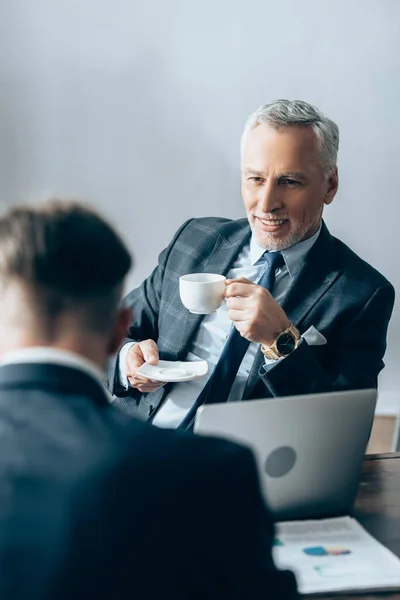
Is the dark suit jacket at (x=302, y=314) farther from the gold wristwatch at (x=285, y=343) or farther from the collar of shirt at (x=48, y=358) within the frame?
the collar of shirt at (x=48, y=358)

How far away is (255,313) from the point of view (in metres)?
1.65

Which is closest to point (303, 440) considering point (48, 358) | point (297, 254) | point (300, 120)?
point (48, 358)

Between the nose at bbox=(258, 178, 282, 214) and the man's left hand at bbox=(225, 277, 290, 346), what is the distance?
264 millimetres

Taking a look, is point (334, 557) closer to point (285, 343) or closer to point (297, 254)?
point (285, 343)

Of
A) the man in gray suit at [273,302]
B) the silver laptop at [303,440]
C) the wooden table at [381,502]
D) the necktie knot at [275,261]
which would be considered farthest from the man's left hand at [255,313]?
the silver laptop at [303,440]

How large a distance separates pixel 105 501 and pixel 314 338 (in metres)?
1.08

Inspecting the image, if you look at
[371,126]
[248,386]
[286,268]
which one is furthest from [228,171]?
[248,386]

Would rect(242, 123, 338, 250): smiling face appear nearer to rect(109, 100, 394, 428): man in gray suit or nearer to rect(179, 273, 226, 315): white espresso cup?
rect(109, 100, 394, 428): man in gray suit

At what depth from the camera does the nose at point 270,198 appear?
1.86 metres

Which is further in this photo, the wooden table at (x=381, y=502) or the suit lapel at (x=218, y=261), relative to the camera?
the suit lapel at (x=218, y=261)

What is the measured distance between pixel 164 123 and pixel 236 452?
204 centimetres

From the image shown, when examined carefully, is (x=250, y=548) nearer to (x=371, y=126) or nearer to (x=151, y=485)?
(x=151, y=485)

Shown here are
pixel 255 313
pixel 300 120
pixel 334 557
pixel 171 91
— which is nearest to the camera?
pixel 334 557

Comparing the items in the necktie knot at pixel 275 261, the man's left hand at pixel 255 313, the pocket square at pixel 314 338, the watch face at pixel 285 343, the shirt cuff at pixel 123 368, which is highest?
the necktie knot at pixel 275 261
